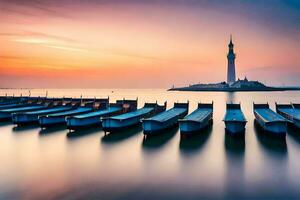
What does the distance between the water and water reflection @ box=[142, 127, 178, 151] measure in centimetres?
10

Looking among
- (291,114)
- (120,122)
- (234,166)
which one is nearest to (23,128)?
(120,122)

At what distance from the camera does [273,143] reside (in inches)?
1075

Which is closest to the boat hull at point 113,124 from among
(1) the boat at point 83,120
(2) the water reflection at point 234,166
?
(1) the boat at point 83,120

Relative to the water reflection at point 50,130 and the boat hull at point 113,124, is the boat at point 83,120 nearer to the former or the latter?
the water reflection at point 50,130

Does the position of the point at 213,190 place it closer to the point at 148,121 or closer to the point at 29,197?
the point at 29,197

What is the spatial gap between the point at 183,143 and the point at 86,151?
9.51 meters

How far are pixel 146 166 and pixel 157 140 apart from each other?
27.3 feet

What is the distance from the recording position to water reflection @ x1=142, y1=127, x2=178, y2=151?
26.3 m

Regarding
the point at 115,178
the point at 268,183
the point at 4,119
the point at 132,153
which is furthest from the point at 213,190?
the point at 4,119

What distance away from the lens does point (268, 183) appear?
16594 mm

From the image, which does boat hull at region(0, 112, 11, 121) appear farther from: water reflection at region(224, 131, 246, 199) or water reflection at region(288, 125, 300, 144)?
water reflection at region(288, 125, 300, 144)

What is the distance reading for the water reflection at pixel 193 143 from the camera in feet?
81.3

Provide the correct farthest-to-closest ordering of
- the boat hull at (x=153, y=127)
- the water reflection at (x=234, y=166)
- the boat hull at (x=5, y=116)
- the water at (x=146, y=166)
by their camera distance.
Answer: the boat hull at (x=5, y=116)
the boat hull at (x=153, y=127)
the water reflection at (x=234, y=166)
the water at (x=146, y=166)

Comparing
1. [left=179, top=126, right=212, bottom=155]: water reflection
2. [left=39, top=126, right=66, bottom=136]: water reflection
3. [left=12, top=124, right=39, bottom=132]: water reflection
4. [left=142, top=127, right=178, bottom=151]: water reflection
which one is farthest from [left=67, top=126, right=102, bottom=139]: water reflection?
[left=179, top=126, right=212, bottom=155]: water reflection
